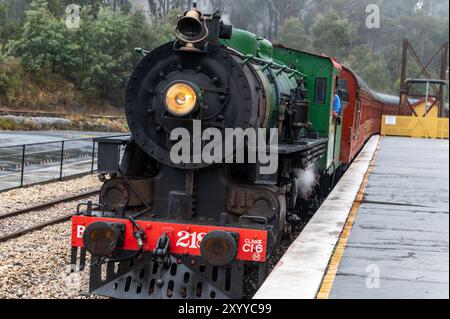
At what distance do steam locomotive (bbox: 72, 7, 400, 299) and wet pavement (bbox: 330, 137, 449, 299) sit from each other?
933 millimetres

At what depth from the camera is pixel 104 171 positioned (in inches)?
266

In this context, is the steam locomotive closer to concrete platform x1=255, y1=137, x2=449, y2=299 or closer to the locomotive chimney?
the locomotive chimney

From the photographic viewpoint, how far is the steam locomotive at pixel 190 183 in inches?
230

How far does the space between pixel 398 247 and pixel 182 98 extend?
2723mm

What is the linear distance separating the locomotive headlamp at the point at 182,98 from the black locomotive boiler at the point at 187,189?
0.01m

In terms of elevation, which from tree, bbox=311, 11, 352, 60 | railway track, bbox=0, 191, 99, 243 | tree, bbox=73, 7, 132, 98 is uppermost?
tree, bbox=311, 11, 352, 60

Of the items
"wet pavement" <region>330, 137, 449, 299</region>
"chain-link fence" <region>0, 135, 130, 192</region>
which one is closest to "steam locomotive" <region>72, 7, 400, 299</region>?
"wet pavement" <region>330, 137, 449, 299</region>

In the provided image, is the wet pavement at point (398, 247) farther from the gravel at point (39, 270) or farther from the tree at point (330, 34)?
the tree at point (330, 34)

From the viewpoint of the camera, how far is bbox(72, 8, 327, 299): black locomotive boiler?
5.84m

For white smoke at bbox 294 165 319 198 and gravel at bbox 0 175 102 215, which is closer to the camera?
white smoke at bbox 294 165 319 198

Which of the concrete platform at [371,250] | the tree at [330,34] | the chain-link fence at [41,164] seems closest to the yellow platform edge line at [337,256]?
the concrete platform at [371,250]

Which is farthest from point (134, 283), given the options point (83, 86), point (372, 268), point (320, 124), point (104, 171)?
point (83, 86)

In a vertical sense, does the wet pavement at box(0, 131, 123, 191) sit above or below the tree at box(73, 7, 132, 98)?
below

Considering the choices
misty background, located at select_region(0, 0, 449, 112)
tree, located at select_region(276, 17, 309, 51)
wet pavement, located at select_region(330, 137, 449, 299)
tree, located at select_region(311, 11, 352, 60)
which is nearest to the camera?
wet pavement, located at select_region(330, 137, 449, 299)
